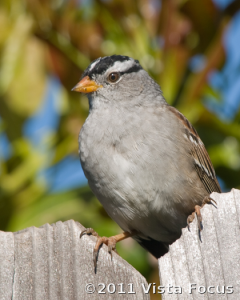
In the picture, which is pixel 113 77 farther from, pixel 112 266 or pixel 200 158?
pixel 112 266

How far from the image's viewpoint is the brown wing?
104 inches

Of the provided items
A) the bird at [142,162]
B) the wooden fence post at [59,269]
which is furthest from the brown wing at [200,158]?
the wooden fence post at [59,269]

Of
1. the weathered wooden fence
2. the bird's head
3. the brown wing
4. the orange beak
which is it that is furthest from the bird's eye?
the weathered wooden fence

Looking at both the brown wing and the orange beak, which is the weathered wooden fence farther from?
the orange beak

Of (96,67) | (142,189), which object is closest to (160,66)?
(96,67)

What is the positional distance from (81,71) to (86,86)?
24cm

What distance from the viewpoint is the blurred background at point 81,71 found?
2.75 m

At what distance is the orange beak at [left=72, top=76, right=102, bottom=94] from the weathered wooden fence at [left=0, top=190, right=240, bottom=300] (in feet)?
4.68

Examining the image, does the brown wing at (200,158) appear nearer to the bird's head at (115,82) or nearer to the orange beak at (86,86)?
the bird's head at (115,82)

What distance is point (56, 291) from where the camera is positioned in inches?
55.7

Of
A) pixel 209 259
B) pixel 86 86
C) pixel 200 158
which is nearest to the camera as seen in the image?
pixel 209 259

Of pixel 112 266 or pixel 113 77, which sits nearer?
pixel 112 266

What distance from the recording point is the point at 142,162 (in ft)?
7.67

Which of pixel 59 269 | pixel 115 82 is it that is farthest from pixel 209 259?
pixel 115 82
